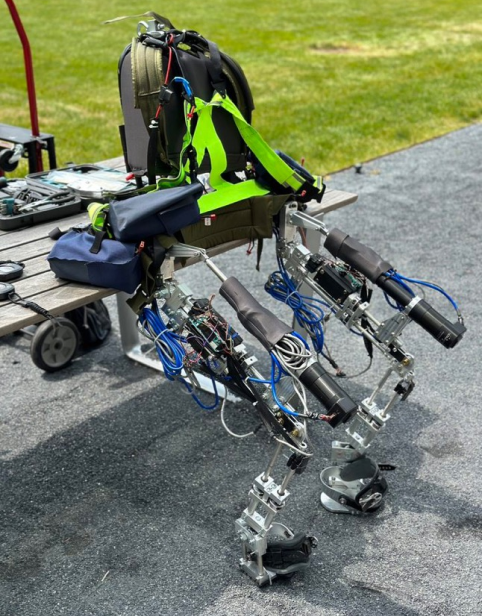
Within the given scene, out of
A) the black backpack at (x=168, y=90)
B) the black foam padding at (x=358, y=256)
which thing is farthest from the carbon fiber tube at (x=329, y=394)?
the black backpack at (x=168, y=90)

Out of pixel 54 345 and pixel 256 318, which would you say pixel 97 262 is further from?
pixel 54 345

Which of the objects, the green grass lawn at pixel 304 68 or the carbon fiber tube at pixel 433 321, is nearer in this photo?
the carbon fiber tube at pixel 433 321

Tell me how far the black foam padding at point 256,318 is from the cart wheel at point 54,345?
165 cm

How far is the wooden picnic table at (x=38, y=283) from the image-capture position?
314cm

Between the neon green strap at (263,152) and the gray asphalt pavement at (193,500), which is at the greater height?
the neon green strap at (263,152)

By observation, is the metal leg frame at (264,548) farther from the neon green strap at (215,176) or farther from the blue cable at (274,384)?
the neon green strap at (215,176)

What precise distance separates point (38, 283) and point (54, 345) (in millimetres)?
1299

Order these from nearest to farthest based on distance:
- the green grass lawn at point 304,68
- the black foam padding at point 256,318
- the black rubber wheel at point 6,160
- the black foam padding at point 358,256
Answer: the black foam padding at point 256,318 < the black foam padding at point 358,256 < the black rubber wheel at point 6,160 < the green grass lawn at point 304,68


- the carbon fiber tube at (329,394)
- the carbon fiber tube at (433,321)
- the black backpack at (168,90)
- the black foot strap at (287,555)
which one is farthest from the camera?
the black backpack at (168,90)

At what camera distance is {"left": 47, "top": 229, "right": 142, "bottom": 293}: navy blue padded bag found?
3.30 meters

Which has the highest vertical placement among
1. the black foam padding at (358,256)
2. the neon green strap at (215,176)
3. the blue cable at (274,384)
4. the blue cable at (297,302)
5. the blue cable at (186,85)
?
the blue cable at (186,85)

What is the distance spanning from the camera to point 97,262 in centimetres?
332

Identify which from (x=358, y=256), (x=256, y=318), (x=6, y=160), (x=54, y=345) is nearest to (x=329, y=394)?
(x=256, y=318)

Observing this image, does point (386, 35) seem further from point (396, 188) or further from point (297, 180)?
point (297, 180)
